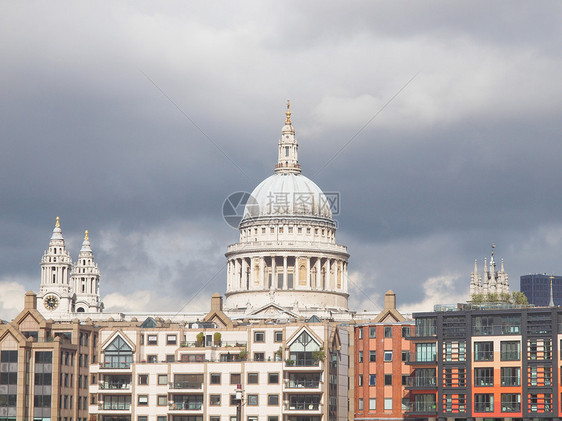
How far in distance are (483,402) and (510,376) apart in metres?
4.43

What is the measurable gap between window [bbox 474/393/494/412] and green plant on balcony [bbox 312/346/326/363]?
18484 mm

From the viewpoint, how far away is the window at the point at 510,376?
187 m

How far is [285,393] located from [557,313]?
108 ft

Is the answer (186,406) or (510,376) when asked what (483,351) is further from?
(186,406)

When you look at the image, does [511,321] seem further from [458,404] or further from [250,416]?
[250,416]

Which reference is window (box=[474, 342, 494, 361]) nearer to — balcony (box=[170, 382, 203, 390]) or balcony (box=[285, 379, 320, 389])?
balcony (box=[285, 379, 320, 389])

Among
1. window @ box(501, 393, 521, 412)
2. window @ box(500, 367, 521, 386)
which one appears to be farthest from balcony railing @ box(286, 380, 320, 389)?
window @ box(501, 393, 521, 412)

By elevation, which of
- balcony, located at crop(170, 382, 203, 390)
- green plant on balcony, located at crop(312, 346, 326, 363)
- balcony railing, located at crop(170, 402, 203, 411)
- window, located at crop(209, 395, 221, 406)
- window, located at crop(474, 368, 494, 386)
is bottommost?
balcony railing, located at crop(170, 402, 203, 411)

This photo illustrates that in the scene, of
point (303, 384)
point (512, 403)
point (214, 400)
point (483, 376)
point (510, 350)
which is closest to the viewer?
point (512, 403)

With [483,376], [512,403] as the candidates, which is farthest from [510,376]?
[483,376]

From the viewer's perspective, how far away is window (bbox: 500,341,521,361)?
618 feet

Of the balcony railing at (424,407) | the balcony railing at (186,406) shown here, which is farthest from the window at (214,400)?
the balcony railing at (424,407)

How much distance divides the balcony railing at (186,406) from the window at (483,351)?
108 feet

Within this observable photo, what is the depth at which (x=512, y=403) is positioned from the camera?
7347 inches
